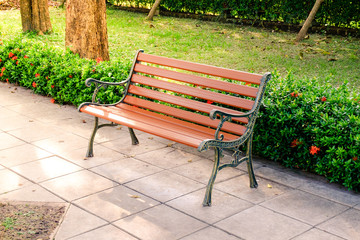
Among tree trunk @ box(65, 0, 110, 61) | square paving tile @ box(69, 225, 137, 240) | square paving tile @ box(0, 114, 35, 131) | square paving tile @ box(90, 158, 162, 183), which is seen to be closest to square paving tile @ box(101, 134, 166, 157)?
square paving tile @ box(90, 158, 162, 183)

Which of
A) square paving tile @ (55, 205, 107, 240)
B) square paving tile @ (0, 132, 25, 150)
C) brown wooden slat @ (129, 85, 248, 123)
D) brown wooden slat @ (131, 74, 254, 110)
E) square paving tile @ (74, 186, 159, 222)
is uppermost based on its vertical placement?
brown wooden slat @ (131, 74, 254, 110)

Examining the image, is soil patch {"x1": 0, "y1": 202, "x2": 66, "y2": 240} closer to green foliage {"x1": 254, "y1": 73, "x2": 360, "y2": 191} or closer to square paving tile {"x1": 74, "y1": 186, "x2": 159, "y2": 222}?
square paving tile {"x1": 74, "y1": 186, "x2": 159, "y2": 222}

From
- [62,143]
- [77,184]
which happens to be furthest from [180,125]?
[62,143]

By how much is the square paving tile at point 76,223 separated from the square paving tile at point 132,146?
1488 millimetres

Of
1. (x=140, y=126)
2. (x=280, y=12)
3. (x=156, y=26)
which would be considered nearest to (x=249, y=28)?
(x=280, y=12)

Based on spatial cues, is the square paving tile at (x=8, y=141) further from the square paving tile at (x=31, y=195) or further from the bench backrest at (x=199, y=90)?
the bench backrest at (x=199, y=90)

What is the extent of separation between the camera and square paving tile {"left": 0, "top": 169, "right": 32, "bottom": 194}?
457 cm

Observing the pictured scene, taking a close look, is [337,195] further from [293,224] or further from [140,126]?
[140,126]

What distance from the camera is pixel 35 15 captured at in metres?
12.5

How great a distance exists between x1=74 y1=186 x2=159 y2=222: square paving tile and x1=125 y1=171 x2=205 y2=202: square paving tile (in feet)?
0.36

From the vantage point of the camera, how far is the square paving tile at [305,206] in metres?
4.15

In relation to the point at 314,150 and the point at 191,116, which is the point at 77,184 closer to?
the point at 191,116

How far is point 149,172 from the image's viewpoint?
5.01 m

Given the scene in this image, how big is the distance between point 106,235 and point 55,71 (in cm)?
431
